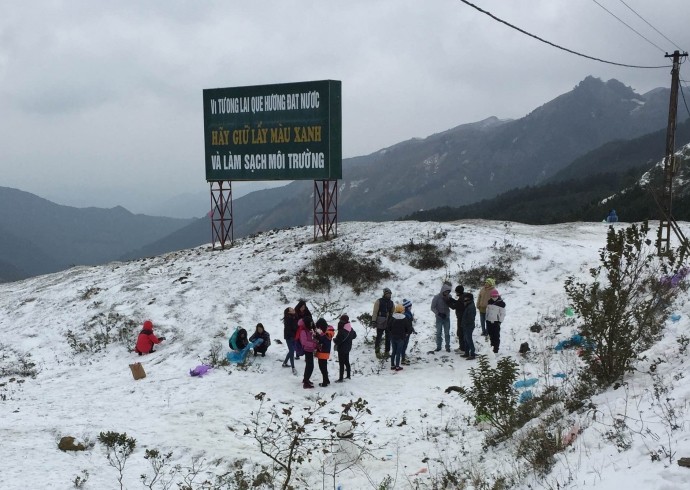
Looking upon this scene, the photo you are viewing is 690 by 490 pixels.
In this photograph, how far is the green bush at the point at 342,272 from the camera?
1894 cm

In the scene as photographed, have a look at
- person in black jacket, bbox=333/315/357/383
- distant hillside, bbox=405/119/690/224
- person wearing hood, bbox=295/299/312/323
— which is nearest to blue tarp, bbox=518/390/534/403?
person in black jacket, bbox=333/315/357/383

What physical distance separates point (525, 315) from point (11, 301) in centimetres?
2352

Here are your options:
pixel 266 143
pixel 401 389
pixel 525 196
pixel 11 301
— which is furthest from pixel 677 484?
pixel 525 196

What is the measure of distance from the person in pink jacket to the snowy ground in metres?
0.26

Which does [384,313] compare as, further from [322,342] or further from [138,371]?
[138,371]

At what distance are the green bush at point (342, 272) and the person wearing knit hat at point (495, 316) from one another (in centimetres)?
669

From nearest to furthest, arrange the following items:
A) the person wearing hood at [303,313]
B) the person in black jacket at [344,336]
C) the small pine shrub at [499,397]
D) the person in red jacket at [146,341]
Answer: the small pine shrub at [499,397] → the person in black jacket at [344,336] → the person wearing hood at [303,313] → the person in red jacket at [146,341]

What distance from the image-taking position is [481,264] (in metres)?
19.4

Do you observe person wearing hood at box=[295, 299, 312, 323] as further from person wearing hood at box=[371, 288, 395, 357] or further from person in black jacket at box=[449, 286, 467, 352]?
person in black jacket at box=[449, 286, 467, 352]

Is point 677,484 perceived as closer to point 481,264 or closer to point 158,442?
point 158,442

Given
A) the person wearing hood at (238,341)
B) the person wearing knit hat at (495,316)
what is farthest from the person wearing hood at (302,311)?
the person wearing knit hat at (495,316)

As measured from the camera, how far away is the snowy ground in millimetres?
6246

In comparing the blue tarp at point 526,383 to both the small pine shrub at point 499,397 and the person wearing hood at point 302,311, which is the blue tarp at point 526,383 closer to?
the small pine shrub at point 499,397

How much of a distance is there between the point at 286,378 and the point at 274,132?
606 inches
